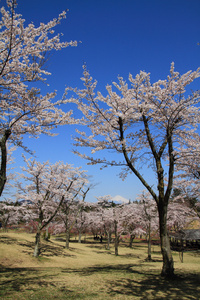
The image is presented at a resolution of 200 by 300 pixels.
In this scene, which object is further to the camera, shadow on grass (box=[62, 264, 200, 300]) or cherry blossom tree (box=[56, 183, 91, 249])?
cherry blossom tree (box=[56, 183, 91, 249])

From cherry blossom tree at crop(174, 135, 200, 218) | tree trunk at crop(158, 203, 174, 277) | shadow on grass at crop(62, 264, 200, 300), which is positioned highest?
cherry blossom tree at crop(174, 135, 200, 218)

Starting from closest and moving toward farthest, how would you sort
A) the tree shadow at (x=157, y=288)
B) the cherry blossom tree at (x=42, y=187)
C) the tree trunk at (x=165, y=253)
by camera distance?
the tree shadow at (x=157, y=288)
the tree trunk at (x=165, y=253)
the cherry blossom tree at (x=42, y=187)

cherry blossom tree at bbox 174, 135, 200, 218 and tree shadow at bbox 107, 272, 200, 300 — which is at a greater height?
cherry blossom tree at bbox 174, 135, 200, 218

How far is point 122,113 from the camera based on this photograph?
7980mm

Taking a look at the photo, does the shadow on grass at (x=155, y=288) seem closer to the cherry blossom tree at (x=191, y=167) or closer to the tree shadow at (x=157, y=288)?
the tree shadow at (x=157, y=288)

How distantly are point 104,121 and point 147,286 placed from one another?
266 inches

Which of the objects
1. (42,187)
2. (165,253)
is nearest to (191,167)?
(165,253)

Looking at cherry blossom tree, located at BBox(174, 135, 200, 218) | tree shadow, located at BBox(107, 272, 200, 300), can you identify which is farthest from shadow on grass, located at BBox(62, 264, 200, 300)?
cherry blossom tree, located at BBox(174, 135, 200, 218)

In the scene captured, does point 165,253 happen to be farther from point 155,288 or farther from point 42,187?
point 42,187

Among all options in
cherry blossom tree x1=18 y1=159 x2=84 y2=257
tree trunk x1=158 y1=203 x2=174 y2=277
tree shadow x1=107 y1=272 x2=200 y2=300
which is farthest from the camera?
cherry blossom tree x1=18 y1=159 x2=84 y2=257

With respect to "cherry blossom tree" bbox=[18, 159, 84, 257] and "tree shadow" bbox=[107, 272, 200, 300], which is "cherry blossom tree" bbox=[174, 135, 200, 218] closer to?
"tree shadow" bbox=[107, 272, 200, 300]

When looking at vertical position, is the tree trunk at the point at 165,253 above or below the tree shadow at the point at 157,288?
above

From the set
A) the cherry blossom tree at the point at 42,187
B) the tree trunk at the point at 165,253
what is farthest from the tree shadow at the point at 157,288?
the cherry blossom tree at the point at 42,187

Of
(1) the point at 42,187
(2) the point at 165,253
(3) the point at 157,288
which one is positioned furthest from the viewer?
(1) the point at 42,187
